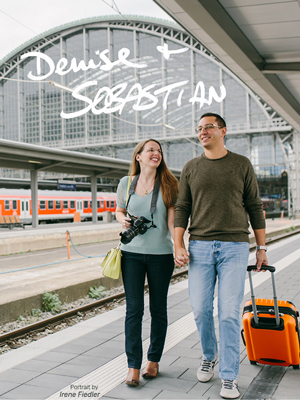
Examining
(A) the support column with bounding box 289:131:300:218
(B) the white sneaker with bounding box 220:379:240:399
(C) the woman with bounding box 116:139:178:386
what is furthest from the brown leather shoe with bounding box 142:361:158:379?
(A) the support column with bounding box 289:131:300:218

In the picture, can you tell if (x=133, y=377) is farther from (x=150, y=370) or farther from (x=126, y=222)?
(x=126, y=222)

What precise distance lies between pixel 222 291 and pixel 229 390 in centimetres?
69

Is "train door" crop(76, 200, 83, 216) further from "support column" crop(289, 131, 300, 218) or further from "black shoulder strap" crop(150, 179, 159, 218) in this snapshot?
"black shoulder strap" crop(150, 179, 159, 218)

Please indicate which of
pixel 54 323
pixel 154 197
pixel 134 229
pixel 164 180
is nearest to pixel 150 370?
pixel 134 229

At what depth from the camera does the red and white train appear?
1318 inches

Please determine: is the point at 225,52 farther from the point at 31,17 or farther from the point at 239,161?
the point at 31,17

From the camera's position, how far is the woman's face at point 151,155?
11.8 feet

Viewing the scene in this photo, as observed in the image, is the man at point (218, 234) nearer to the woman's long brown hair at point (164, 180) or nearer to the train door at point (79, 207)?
the woman's long brown hair at point (164, 180)

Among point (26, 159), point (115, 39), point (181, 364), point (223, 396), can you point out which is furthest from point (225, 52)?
point (115, 39)

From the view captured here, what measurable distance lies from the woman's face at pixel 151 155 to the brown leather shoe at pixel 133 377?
64.1 inches

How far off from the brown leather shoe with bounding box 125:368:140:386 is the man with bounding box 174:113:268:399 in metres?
0.48

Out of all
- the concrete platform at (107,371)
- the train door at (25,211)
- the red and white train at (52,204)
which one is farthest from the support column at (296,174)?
the concrete platform at (107,371)

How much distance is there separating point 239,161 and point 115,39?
6154 centimetres

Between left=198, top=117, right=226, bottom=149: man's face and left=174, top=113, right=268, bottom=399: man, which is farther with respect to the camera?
left=198, top=117, right=226, bottom=149: man's face
